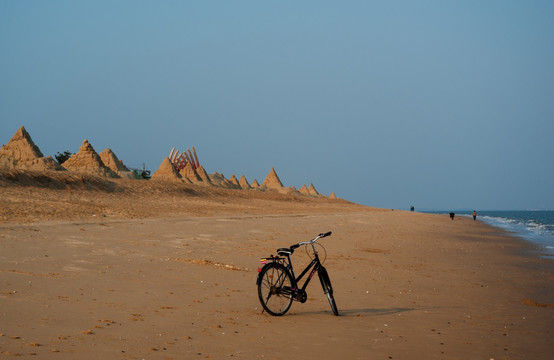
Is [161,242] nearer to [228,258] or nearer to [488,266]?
[228,258]

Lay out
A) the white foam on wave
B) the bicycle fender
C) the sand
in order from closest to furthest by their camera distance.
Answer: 1. the sand
2. the bicycle fender
3. the white foam on wave

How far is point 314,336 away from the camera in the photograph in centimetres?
619

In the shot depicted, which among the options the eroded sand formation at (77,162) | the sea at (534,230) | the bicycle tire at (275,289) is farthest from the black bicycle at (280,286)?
the eroded sand formation at (77,162)

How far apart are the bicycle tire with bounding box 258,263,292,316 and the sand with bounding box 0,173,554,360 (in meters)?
0.18

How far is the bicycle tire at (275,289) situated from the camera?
732 cm

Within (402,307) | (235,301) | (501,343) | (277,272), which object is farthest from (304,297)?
(501,343)

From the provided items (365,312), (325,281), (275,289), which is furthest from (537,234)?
(275,289)

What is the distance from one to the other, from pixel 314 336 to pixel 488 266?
10.1m

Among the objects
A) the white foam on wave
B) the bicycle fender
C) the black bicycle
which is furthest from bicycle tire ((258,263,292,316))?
the white foam on wave

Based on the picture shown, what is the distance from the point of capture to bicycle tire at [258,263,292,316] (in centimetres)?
732

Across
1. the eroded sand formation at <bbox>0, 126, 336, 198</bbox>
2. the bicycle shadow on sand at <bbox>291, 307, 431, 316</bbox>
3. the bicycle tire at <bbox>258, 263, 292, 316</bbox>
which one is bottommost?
the bicycle shadow on sand at <bbox>291, 307, 431, 316</bbox>

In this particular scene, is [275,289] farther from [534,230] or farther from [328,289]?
[534,230]

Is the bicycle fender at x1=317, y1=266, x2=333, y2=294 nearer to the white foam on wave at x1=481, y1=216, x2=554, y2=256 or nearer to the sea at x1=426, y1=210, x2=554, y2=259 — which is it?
the sea at x1=426, y1=210, x2=554, y2=259

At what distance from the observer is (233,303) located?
7824 millimetres
